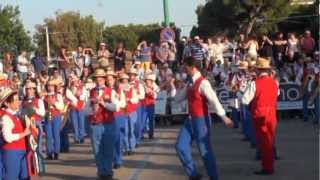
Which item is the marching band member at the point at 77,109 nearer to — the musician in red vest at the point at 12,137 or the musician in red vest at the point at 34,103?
the musician in red vest at the point at 34,103

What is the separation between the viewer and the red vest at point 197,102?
1216 centimetres

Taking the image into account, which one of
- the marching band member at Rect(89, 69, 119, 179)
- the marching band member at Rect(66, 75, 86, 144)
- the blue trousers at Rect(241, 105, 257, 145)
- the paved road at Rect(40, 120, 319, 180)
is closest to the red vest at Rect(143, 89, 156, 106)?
the paved road at Rect(40, 120, 319, 180)

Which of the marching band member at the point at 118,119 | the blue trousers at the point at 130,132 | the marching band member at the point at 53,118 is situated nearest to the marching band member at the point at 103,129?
the marching band member at the point at 118,119

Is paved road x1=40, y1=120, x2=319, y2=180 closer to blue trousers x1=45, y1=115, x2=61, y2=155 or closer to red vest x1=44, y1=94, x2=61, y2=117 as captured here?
blue trousers x1=45, y1=115, x2=61, y2=155

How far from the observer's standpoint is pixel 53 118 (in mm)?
17578

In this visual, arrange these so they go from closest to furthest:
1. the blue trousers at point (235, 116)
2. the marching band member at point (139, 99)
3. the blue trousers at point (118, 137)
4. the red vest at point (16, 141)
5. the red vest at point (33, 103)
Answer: the red vest at point (16, 141) < the blue trousers at point (118, 137) < the red vest at point (33, 103) < the marching band member at point (139, 99) < the blue trousers at point (235, 116)

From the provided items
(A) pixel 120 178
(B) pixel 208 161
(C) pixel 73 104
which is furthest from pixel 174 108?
(B) pixel 208 161

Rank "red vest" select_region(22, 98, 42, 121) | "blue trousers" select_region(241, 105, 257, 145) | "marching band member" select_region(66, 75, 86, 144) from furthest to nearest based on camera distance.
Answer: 1. "marching band member" select_region(66, 75, 86, 144)
2. "blue trousers" select_region(241, 105, 257, 145)
3. "red vest" select_region(22, 98, 42, 121)

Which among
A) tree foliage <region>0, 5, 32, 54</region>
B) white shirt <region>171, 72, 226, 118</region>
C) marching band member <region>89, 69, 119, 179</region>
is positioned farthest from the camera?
tree foliage <region>0, 5, 32, 54</region>

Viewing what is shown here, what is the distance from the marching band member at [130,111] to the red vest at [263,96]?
4.10m

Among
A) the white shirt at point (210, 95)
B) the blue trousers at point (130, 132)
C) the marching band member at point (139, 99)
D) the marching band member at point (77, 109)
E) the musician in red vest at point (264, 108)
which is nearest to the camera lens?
the white shirt at point (210, 95)

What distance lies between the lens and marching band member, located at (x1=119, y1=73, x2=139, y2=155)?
1709 centimetres

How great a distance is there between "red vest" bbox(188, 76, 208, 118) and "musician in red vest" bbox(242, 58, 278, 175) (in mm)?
1304

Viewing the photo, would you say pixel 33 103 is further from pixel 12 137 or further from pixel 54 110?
pixel 12 137
